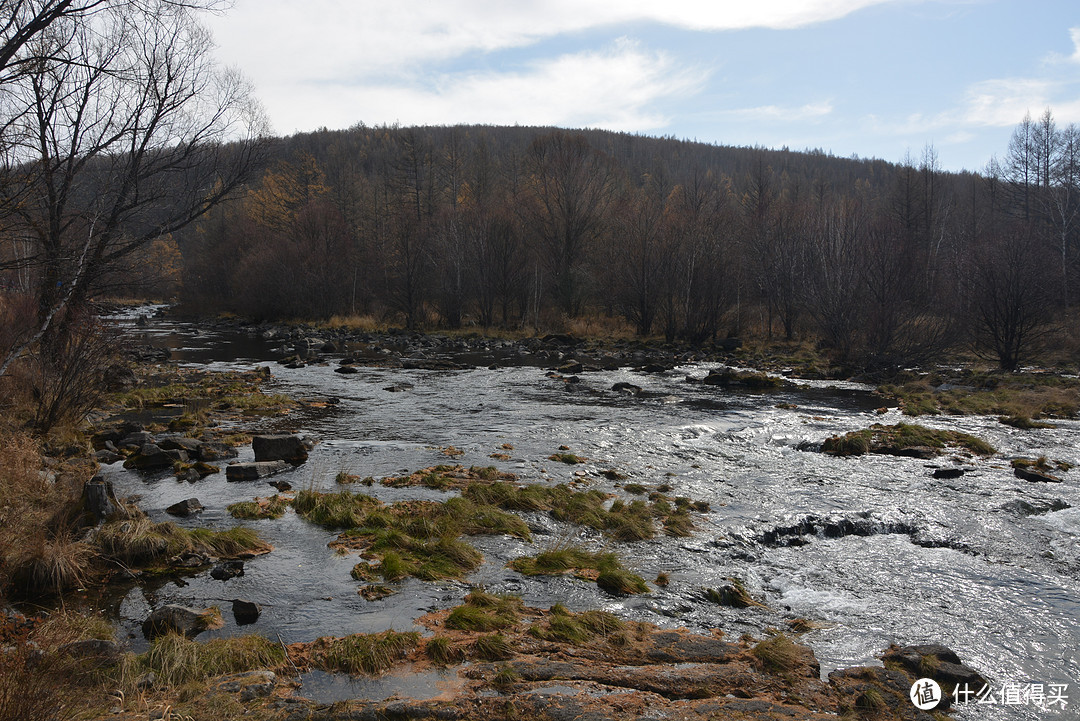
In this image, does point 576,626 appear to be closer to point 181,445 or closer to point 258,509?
point 258,509

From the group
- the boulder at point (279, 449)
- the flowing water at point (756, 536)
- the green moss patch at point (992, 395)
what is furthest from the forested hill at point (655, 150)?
the boulder at point (279, 449)

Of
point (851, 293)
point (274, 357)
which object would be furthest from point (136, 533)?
point (851, 293)

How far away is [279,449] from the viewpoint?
43.3ft

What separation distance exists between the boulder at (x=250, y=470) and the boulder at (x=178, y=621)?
18.2ft

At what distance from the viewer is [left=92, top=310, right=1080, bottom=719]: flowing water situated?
697 centimetres

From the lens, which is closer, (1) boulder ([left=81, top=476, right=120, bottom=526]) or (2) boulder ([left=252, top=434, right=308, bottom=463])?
(1) boulder ([left=81, top=476, right=120, bottom=526])

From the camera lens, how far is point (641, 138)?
149 meters

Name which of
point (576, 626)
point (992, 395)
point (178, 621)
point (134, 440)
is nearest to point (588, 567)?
point (576, 626)

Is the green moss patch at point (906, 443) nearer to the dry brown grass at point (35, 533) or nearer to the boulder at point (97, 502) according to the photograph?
the boulder at point (97, 502)

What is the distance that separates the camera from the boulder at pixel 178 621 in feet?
20.4

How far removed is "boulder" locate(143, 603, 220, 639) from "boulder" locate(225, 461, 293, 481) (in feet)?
18.2

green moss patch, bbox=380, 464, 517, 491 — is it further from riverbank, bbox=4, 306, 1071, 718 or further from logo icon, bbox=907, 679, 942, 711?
logo icon, bbox=907, 679, 942, 711

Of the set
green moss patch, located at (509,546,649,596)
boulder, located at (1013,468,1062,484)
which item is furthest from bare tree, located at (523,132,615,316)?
green moss patch, located at (509,546,649,596)

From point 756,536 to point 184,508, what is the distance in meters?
8.94
